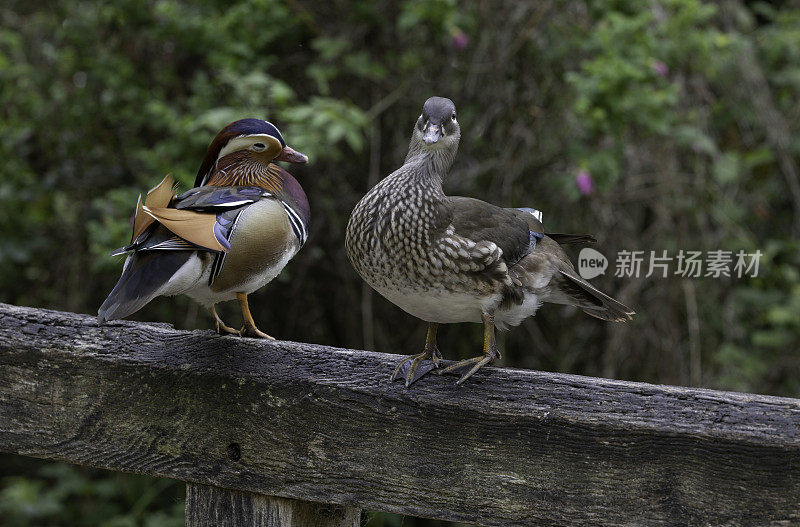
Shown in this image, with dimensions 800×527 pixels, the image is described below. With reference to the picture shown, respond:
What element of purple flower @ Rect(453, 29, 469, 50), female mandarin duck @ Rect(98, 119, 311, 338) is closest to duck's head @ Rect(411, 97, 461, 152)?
female mandarin duck @ Rect(98, 119, 311, 338)

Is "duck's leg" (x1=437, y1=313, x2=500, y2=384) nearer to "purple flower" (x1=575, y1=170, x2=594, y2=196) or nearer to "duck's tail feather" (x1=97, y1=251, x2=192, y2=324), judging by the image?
"duck's tail feather" (x1=97, y1=251, x2=192, y2=324)

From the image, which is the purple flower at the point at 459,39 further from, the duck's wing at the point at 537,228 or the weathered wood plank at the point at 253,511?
the weathered wood plank at the point at 253,511

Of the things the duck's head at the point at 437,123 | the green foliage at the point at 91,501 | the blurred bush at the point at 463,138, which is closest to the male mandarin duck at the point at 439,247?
the duck's head at the point at 437,123

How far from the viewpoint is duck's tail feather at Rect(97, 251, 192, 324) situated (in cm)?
136

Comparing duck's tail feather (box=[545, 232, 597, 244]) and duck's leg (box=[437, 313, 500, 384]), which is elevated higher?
duck's tail feather (box=[545, 232, 597, 244])

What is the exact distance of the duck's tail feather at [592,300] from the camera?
1.79 m

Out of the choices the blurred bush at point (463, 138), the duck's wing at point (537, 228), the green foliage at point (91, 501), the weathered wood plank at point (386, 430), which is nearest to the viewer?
the weathered wood plank at point (386, 430)

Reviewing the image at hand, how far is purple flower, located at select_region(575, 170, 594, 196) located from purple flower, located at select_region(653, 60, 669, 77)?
18.0 inches

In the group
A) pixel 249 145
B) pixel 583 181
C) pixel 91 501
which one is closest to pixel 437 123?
pixel 249 145

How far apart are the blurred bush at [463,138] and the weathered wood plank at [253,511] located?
66.4 inches

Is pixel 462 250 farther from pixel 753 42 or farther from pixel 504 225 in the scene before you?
pixel 753 42

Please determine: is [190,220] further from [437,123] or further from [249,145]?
[437,123]

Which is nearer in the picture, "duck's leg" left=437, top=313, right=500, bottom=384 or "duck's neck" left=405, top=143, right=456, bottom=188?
"duck's leg" left=437, top=313, right=500, bottom=384

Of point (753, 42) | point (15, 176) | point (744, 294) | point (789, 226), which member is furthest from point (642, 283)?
point (15, 176)
